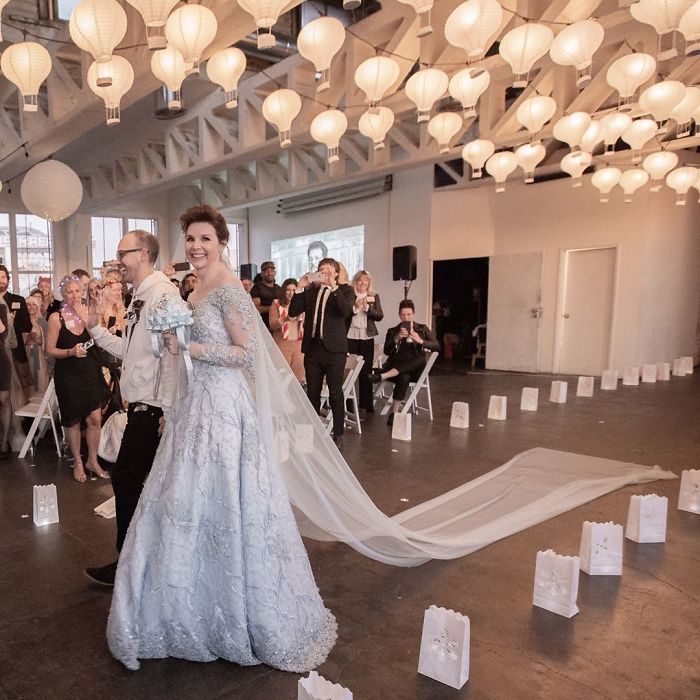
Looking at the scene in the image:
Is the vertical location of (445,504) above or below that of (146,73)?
below

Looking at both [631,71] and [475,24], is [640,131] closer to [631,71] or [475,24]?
[631,71]

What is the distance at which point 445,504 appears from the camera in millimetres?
3240

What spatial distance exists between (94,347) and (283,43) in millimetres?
6491

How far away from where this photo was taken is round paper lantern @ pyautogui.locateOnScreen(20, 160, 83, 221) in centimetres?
577

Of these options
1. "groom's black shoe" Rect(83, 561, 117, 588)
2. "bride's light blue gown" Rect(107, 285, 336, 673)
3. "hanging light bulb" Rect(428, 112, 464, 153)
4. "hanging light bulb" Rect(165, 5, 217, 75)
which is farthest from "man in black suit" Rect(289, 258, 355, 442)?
"bride's light blue gown" Rect(107, 285, 336, 673)

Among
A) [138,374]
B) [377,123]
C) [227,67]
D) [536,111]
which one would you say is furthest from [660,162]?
[138,374]

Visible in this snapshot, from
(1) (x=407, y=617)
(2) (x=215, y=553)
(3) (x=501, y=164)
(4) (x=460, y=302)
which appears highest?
(3) (x=501, y=164)

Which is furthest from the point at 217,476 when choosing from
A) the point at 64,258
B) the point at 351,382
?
the point at 64,258

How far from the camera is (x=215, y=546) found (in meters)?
1.77

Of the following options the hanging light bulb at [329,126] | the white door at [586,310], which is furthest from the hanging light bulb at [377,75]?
the white door at [586,310]

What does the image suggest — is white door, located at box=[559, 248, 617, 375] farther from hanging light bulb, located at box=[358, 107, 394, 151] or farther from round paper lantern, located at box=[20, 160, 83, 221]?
round paper lantern, located at box=[20, 160, 83, 221]

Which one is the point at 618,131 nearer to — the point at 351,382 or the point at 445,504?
the point at 351,382

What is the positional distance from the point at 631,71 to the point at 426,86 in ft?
5.33

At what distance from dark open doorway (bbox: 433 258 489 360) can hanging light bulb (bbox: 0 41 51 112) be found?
8.07 m
